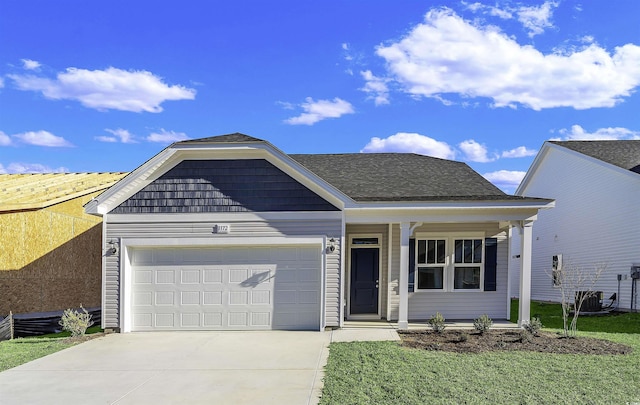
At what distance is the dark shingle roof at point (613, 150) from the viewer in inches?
640

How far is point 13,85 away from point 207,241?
967cm

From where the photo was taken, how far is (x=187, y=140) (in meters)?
10.9

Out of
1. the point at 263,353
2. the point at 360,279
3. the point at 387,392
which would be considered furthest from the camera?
the point at 360,279

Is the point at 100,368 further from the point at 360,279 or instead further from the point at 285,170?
the point at 360,279

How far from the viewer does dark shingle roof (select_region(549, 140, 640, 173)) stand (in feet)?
53.3

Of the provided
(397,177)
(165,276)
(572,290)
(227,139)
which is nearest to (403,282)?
(397,177)

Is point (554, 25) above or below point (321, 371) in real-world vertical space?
above

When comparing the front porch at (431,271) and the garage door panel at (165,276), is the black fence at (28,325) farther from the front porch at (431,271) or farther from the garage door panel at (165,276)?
the front porch at (431,271)

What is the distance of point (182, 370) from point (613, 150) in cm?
1732

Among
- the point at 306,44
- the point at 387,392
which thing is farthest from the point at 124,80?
the point at 387,392

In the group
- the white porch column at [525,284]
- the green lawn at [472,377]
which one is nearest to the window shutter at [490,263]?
the white porch column at [525,284]

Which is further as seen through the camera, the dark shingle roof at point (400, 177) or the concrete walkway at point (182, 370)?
the dark shingle roof at point (400, 177)

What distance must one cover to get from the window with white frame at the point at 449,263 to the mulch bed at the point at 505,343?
2.16m

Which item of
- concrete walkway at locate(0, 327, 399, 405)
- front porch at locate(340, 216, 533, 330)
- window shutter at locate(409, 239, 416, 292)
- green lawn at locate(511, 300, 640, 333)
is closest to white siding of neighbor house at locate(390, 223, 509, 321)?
front porch at locate(340, 216, 533, 330)
